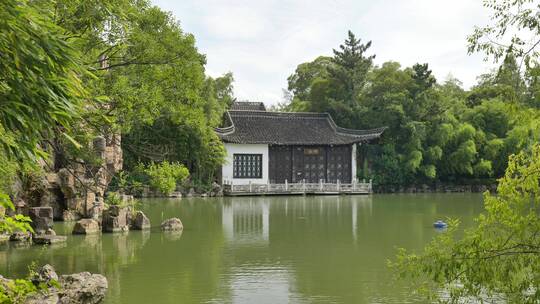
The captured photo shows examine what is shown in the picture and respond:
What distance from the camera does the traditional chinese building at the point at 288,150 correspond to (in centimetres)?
2858

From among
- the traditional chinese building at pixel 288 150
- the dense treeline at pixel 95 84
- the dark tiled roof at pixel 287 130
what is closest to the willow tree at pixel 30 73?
the dense treeline at pixel 95 84

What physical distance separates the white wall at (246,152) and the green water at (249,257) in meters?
10.1

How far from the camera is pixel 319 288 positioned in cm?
803

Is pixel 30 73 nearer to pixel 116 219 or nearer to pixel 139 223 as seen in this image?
pixel 116 219

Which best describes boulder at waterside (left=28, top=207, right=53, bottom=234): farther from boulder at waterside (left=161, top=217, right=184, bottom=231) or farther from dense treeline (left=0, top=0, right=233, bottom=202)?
boulder at waterside (left=161, top=217, right=184, bottom=231)

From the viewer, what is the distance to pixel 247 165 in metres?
28.9

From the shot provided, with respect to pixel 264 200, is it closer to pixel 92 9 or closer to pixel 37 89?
pixel 92 9

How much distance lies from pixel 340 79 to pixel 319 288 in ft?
84.2

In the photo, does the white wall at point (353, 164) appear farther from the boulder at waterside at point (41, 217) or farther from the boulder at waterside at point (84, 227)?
the boulder at waterside at point (41, 217)

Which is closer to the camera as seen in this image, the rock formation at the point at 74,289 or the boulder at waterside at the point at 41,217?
the rock formation at the point at 74,289

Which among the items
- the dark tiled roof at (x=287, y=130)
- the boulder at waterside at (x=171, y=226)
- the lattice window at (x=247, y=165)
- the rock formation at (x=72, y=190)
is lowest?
the boulder at waterside at (x=171, y=226)

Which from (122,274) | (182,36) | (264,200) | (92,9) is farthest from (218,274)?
(264,200)

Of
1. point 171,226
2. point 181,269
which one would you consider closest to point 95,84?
point 181,269

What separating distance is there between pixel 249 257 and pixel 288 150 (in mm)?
19387
